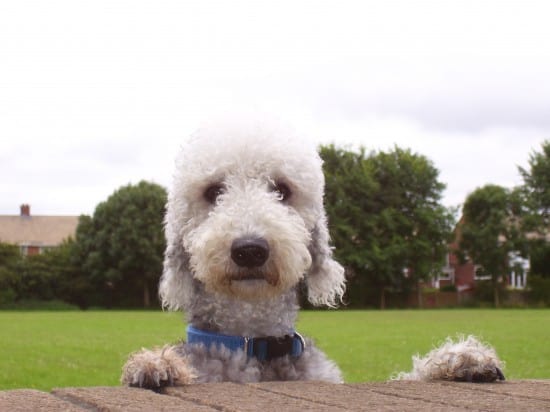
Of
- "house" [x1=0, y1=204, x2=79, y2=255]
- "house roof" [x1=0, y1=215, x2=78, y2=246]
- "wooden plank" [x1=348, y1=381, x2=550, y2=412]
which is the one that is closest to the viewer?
"wooden plank" [x1=348, y1=381, x2=550, y2=412]

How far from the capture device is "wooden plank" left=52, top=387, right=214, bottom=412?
2391 mm

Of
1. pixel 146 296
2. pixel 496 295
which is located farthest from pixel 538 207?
pixel 146 296

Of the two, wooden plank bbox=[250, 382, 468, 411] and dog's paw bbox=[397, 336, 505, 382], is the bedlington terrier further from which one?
wooden plank bbox=[250, 382, 468, 411]

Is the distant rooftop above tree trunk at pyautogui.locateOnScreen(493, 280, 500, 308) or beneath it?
above

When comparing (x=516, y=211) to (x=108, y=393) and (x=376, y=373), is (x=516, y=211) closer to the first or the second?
(x=376, y=373)

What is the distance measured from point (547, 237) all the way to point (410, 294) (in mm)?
11098

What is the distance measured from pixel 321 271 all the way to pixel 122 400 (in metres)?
1.93

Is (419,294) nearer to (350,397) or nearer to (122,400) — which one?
(350,397)

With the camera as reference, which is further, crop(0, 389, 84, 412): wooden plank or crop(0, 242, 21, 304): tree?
crop(0, 242, 21, 304): tree

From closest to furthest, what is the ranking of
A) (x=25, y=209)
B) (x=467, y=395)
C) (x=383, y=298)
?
(x=467, y=395) → (x=383, y=298) → (x=25, y=209)

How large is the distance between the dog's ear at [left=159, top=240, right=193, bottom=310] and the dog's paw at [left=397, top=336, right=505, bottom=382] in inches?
47.4

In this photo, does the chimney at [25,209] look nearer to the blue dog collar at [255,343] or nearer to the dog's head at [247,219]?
the dog's head at [247,219]

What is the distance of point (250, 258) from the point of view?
364 cm

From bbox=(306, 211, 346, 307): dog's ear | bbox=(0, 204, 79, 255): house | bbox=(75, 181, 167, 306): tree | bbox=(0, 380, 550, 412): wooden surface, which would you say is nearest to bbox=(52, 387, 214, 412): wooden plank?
bbox=(0, 380, 550, 412): wooden surface
